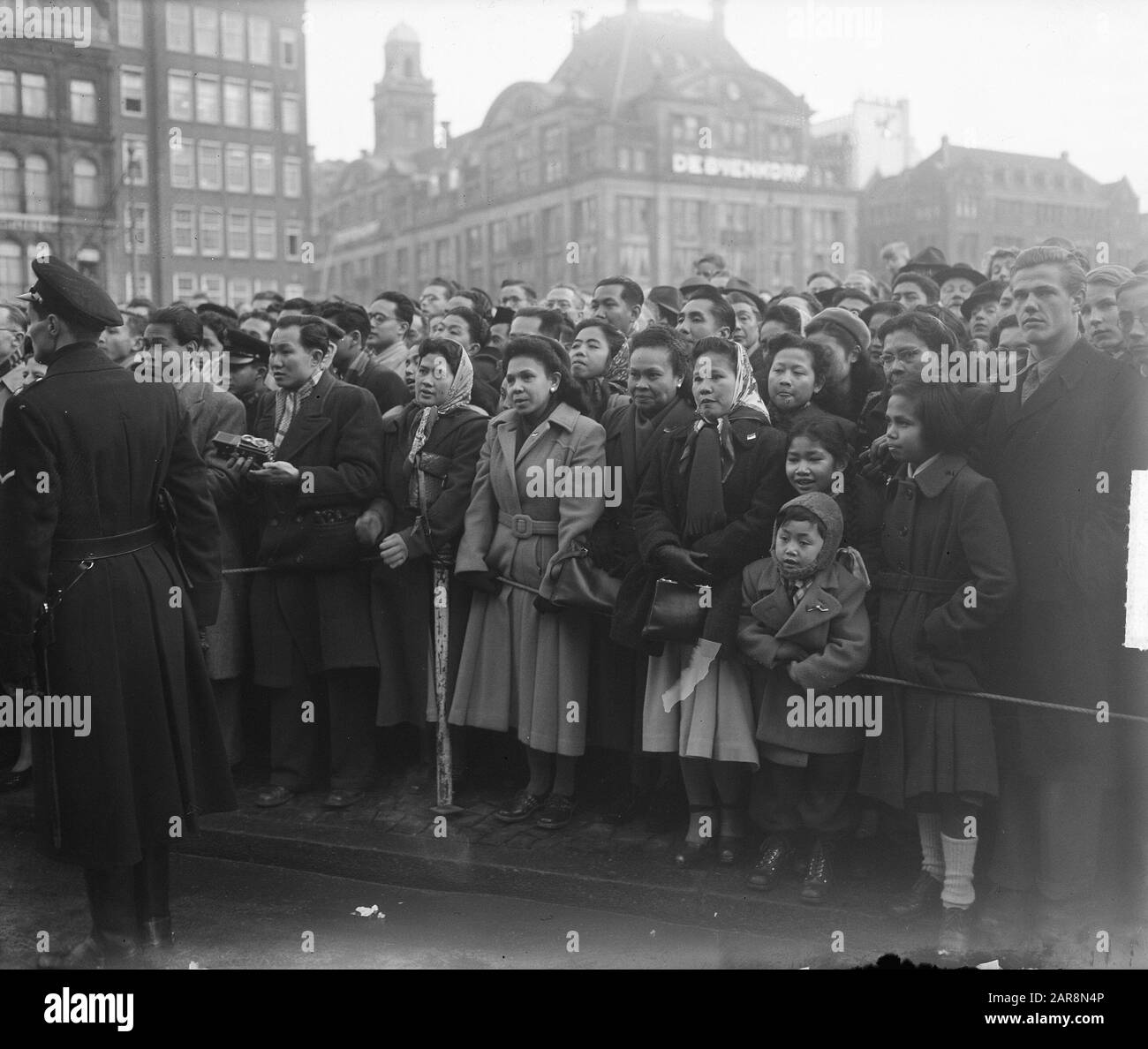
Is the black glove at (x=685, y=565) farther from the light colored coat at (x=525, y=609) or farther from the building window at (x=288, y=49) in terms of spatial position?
the building window at (x=288, y=49)

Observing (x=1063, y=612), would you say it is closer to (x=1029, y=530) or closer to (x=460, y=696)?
(x=1029, y=530)

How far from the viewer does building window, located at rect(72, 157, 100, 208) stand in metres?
38.1

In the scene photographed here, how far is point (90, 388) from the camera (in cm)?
452

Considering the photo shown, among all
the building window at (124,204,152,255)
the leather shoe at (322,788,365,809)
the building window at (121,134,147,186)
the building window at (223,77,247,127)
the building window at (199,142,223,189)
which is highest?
the building window at (223,77,247,127)

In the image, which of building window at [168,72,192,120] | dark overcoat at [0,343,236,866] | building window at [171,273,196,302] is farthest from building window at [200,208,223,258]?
dark overcoat at [0,343,236,866]

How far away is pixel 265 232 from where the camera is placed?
47688mm

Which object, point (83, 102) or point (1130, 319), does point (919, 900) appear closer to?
point (1130, 319)

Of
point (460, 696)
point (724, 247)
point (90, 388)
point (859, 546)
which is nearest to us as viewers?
point (90, 388)

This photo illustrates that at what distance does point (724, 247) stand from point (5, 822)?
47326 millimetres

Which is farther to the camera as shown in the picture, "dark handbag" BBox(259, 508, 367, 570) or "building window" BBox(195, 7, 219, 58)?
"building window" BBox(195, 7, 219, 58)

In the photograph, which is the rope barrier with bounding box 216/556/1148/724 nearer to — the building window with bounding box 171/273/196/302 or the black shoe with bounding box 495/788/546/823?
the black shoe with bounding box 495/788/546/823

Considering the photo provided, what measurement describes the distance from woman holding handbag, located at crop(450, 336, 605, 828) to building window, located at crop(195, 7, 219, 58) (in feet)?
113
